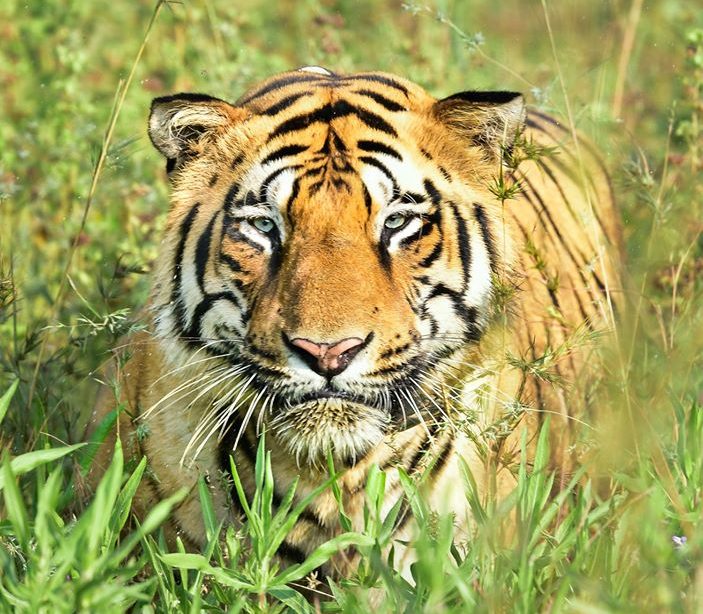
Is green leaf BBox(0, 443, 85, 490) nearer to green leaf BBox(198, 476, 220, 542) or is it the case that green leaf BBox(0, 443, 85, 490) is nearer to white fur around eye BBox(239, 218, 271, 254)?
green leaf BBox(198, 476, 220, 542)

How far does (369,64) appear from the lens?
636 centimetres

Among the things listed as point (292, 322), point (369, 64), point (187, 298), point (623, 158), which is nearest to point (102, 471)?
point (187, 298)

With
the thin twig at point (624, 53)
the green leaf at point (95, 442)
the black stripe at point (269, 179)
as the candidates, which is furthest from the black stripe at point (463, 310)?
the thin twig at point (624, 53)

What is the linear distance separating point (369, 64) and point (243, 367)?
12.3ft

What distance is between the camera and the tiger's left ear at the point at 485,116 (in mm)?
3020

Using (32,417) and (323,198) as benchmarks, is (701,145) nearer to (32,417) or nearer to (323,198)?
(323,198)

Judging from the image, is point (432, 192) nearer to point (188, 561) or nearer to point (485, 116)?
point (485, 116)

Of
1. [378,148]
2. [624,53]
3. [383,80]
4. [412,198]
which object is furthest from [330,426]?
[624,53]

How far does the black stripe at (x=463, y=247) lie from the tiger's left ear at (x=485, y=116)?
0.19m

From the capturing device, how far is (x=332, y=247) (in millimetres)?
2842

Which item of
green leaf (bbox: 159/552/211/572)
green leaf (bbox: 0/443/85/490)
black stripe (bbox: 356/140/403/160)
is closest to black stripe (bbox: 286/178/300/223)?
black stripe (bbox: 356/140/403/160)

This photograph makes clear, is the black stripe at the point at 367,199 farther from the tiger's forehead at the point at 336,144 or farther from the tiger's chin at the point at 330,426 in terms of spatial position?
the tiger's chin at the point at 330,426

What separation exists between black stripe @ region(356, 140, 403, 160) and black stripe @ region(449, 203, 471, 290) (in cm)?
19

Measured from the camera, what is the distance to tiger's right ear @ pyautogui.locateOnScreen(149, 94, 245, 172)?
10.3ft
